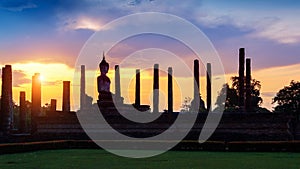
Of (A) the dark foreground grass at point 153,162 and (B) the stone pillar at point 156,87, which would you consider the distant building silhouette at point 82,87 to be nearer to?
(B) the stone pillar at point 156,87

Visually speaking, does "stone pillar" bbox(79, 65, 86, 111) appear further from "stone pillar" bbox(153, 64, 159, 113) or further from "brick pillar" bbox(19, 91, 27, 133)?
"stone pillar" bbox(153, 64, 159, 113)

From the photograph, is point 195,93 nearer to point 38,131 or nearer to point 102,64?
point 102,64

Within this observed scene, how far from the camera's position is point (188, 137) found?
2809cm

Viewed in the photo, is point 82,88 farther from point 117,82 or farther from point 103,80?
point 117,82

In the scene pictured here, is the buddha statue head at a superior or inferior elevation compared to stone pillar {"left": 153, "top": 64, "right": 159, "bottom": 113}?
superior

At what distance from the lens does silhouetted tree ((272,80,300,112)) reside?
49.5 m

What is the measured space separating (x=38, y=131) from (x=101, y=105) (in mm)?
5084

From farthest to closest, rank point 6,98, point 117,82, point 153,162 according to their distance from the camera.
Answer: point 117,82 < point 6,98 < point 153,162

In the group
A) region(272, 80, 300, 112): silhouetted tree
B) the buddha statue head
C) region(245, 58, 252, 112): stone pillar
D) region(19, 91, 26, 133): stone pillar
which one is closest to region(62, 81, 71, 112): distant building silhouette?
the buddha statue head

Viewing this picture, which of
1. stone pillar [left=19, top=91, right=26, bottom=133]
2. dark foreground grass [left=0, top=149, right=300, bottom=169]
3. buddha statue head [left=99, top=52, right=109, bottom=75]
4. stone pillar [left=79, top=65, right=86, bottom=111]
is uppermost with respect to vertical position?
buddha statue head [left=99, top=52, right=109, bottom=75]

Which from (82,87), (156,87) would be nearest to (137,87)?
(156,87)

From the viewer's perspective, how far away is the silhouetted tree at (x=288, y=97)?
49500mm

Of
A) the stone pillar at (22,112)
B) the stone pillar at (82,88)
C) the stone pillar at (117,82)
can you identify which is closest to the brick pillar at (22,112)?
the stone pillar at (22,112)

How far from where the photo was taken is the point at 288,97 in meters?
50.6
